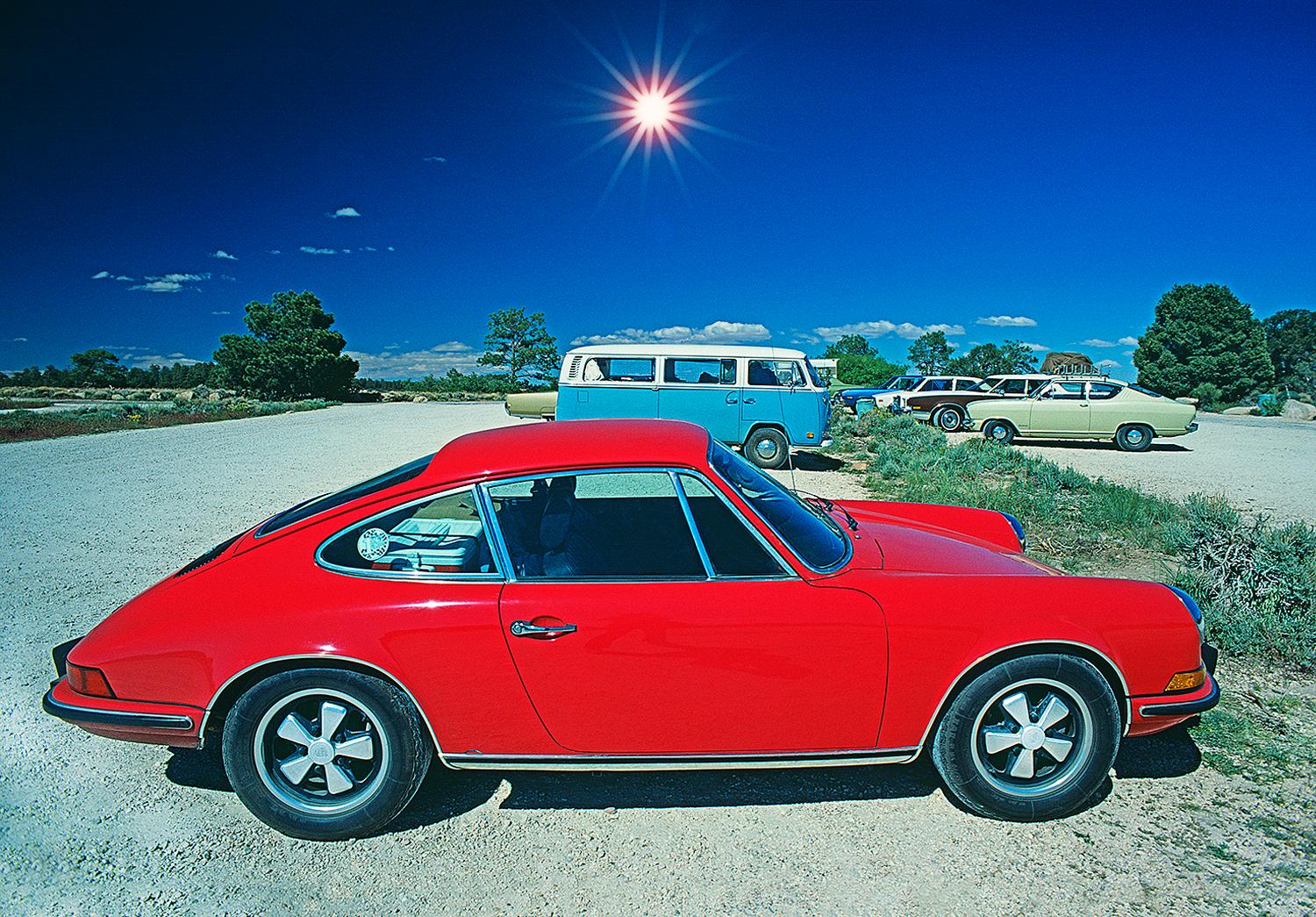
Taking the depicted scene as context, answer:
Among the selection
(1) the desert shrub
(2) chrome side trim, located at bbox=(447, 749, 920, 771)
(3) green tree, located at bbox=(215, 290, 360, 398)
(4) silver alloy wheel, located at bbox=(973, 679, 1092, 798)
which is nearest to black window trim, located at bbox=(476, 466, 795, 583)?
(2) chrome side trim, located at bbox=(447, 749, 920, 771)

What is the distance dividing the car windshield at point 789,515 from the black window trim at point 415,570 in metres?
0.92

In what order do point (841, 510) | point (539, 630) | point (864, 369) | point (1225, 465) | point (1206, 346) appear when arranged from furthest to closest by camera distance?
point (864, 369) → point (1206, 346) → point (1225, 465) → point (841, 510) → point (539, 630)

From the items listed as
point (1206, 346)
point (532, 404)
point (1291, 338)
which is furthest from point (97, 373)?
point (1291, 338)

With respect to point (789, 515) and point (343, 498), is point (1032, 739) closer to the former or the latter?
point (789, 515)

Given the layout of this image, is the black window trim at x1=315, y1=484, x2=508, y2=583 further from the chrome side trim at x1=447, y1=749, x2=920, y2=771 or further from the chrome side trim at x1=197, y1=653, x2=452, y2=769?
the chrome side trim at x1=447, y1=749, x2=920, y2=771

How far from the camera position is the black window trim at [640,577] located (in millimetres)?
2523

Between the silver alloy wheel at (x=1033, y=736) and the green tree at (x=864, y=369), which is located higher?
the green tree at (x=864, y=369)

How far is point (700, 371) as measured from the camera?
12.8m

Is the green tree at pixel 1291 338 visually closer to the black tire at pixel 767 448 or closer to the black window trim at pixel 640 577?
the black tire at pixel 767 448

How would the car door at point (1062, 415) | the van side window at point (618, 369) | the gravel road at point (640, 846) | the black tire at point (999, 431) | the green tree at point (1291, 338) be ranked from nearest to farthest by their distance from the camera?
1. the gravel road at point (640, 846)
2. the van side window at point (618, 369)
3. the car door at point (1062, 415)
4. the black tire at point (999, 431)
5. the green tree at point (1291, 338)

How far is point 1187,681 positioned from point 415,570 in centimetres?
296

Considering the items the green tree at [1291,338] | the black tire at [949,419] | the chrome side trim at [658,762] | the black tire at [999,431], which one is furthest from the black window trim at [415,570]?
the green tree at [1291,338]

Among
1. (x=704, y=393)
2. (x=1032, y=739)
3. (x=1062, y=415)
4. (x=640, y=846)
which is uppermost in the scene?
(x=704, y=393)

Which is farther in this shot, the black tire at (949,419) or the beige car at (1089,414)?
the black tire at (949,419)
